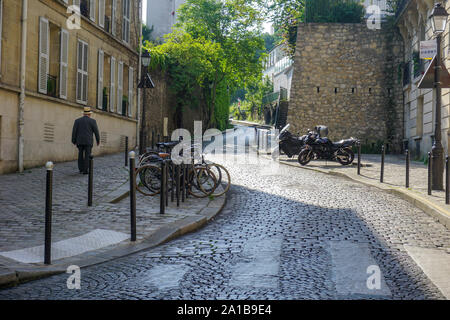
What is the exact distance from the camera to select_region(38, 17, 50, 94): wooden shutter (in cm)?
1534

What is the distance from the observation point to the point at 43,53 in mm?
15531

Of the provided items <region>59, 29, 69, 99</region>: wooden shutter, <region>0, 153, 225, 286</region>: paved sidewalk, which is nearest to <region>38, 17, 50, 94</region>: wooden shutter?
<region>59, 29, 69, 99</region>: wooden shutter

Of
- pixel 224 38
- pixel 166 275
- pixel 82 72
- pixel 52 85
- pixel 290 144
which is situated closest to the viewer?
pixel 166 275

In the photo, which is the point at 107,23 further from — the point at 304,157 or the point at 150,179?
the point at 150,179

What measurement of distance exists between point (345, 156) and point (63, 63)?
33.3 ft

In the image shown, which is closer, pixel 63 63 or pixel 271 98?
pixel 63 63

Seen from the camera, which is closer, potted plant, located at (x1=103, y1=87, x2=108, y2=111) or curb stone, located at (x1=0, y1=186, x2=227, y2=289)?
curb stone, located at (x1=0, y1=186, x2=227, y2=289)

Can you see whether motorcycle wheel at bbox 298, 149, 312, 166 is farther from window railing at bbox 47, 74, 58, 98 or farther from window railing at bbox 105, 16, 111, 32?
window railing at bbox 105, 16, 111, 32

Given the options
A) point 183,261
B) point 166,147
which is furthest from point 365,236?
point 166,147

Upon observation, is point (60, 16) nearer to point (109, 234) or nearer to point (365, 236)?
point (109, 234)

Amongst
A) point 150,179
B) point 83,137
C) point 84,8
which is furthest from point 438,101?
point 84,8

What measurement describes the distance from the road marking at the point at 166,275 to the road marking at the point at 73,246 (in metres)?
1.23

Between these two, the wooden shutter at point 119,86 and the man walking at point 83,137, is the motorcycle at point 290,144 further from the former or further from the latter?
the man walking at point 83,137

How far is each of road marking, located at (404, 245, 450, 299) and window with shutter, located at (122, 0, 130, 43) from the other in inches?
794
